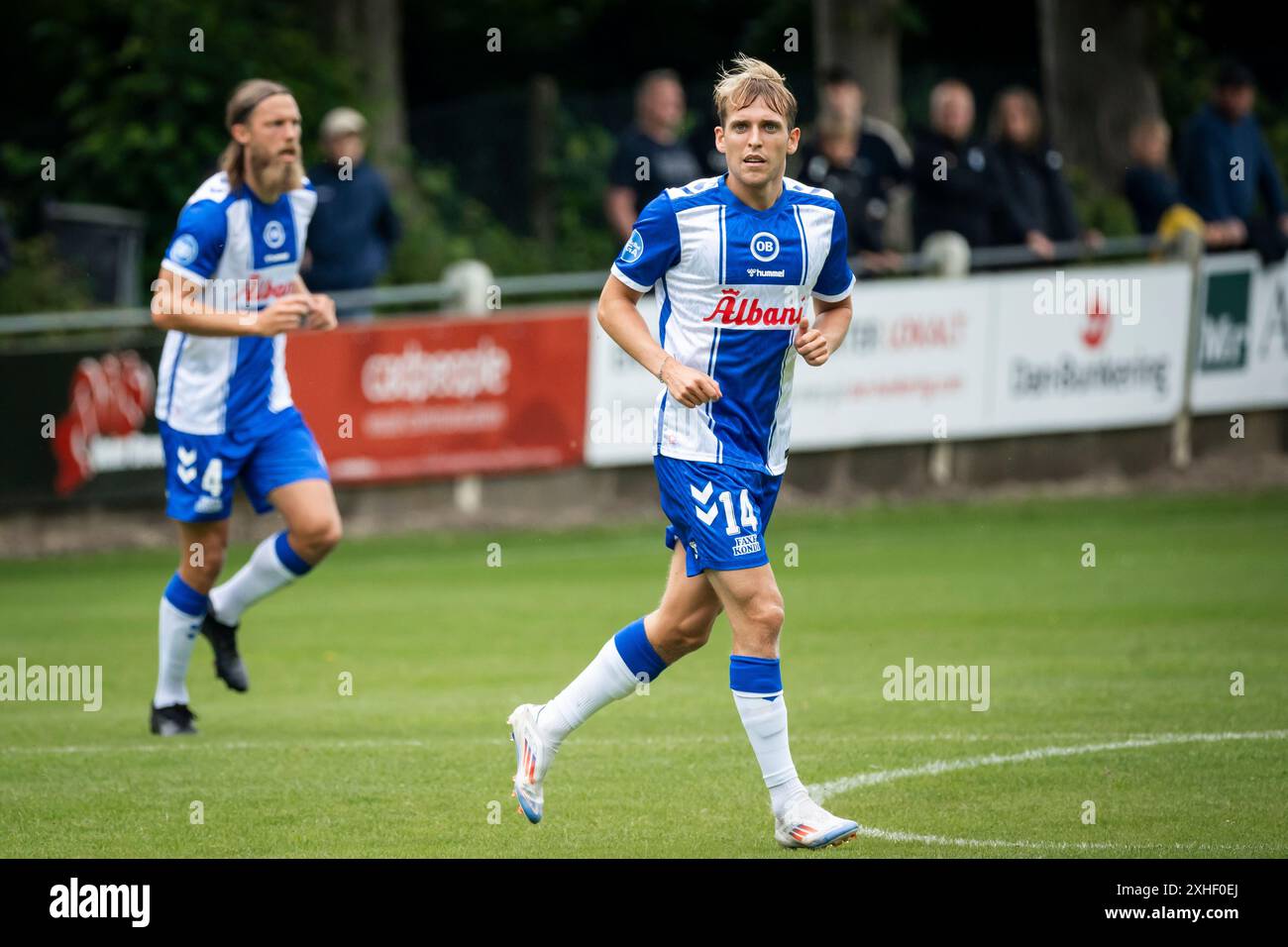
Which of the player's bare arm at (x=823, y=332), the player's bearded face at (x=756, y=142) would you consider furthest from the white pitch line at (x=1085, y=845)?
the player's bearded face at (x=756, y=142)

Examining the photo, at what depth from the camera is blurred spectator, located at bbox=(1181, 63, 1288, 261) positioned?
17.9m

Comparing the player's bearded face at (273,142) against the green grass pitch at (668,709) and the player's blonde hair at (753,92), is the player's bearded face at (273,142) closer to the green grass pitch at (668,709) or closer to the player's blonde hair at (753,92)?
the green grass pitch at (668,709)

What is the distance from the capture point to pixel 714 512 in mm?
6781

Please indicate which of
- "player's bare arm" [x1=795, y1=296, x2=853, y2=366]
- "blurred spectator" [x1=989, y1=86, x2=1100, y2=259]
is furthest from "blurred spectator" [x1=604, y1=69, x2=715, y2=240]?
"player's bare arm" [x1=795, y1=296, x2=853, y2=366]

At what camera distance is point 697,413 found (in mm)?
6879

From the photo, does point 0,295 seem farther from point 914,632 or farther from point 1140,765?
point 1140,765

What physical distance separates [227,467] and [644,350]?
2868 mm

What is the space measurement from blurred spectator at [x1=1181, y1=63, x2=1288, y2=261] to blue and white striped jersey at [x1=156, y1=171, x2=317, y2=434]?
35.3 ft

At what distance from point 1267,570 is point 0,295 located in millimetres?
9846

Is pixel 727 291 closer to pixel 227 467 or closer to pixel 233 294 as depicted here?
pixel 233 294

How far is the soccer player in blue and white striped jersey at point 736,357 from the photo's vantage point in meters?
6.75

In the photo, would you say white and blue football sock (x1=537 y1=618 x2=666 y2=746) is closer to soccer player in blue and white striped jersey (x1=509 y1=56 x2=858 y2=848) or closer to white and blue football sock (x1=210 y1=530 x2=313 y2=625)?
soccer player in blue and white striped jersey (x1=509 y1=56 x2=858 y2=848)

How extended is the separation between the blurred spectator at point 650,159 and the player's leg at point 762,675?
9832mm

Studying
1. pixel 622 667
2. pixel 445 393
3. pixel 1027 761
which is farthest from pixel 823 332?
pixel 445 393
